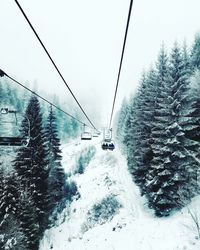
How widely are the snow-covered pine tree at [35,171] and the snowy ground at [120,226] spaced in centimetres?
407

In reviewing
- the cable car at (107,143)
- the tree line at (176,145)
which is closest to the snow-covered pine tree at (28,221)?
the cable car at (107,143)

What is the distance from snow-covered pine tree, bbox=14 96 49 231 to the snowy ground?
160 inches

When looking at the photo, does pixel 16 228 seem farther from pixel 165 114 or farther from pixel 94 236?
pixel 165 114

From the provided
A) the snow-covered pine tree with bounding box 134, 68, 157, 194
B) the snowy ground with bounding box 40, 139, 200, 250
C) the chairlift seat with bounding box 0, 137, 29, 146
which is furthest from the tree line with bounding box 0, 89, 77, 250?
the snow-covered pine tree with bounding box 134, 68, 157, 194

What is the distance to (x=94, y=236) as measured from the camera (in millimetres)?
24312

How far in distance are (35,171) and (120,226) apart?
10638 mm

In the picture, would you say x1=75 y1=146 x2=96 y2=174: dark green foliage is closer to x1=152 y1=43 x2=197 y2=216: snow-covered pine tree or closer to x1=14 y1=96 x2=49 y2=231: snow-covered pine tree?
x1=14 y1=96 x2=49 y2=231: snow-covered pine tree

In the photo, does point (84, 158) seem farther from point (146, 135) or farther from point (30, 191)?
point (30, 191)

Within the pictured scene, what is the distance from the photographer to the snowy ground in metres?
16.9

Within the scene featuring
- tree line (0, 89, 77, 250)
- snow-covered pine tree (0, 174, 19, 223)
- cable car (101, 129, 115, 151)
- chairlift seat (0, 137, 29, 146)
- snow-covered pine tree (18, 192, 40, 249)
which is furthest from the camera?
cable car (101, 129, 115, 151)

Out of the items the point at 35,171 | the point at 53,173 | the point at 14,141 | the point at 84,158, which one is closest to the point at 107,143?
the point at 35,171

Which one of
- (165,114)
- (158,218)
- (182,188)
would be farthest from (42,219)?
(165,114)

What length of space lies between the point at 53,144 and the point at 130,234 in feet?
52.0

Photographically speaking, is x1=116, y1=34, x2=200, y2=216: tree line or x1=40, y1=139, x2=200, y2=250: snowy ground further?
x1=116, y1=34, x2=200, y2=216: tree line
